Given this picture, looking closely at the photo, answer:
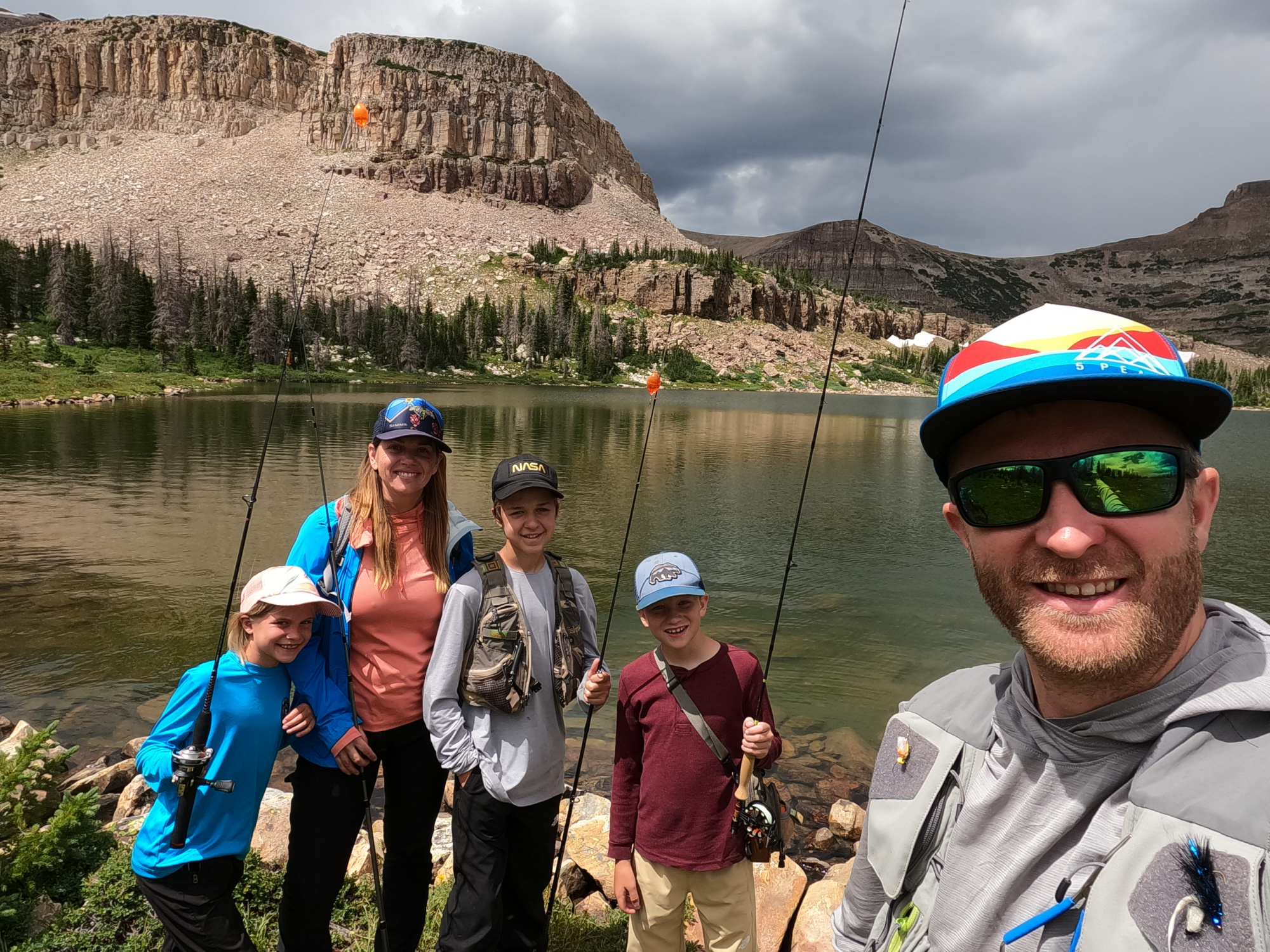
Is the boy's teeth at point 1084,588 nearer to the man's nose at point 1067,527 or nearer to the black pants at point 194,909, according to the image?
the man's nose at point 1067,527

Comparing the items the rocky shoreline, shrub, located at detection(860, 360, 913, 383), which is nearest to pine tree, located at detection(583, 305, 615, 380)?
shrub, located at detection(860, 360, 913, 383)

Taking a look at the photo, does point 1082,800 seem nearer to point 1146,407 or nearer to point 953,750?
point 953,750

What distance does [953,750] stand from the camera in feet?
5.09

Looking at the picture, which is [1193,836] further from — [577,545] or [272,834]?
[577,545]

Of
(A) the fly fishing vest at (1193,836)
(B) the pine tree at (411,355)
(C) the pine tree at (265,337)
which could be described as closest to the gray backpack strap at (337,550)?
(A) the fly fishing vest at (1193,836)

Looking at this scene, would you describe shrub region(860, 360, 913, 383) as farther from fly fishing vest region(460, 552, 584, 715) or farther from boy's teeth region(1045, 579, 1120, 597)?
boy's teeth region(1045, 579, 1120, 597)

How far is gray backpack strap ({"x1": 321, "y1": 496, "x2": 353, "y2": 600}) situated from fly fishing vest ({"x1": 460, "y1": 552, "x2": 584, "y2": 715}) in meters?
0.70

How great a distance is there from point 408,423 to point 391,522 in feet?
1.81

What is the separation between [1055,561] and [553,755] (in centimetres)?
280

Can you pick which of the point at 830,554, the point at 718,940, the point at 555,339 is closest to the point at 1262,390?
the point at 555,339

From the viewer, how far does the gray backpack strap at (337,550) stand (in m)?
3.55

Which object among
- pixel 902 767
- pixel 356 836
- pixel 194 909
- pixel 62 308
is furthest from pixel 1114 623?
pixel 62 308

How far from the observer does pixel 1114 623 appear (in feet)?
4.29

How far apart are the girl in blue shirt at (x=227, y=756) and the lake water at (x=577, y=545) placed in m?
4.42
